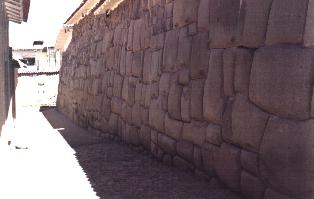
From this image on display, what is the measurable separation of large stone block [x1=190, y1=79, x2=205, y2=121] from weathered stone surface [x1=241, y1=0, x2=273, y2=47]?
0.98 meters

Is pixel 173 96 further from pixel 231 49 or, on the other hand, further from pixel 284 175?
pixel 284 175

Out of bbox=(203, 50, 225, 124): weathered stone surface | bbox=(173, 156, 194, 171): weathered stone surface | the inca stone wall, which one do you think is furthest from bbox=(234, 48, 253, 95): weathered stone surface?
bbox=(173, 156, 194, 171): weathered stone surface

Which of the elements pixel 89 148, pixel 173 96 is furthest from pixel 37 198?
pixel 89 148

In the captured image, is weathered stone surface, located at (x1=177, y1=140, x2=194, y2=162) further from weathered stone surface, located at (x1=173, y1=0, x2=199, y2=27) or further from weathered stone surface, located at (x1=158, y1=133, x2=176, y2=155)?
weathered stone surface, located at (x1=173, y1=0, x2=199, y2=27)

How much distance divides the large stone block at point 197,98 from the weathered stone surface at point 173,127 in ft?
1.44

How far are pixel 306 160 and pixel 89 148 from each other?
4.99 meters

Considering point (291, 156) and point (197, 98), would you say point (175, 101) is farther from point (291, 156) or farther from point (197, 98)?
point (291, 156)

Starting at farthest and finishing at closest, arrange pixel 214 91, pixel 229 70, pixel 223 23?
pixel 214 91
pixel 223 23
pixel 229 70

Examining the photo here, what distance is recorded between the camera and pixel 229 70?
4062 millimetres

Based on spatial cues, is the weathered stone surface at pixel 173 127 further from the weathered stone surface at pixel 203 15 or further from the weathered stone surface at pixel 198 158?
the weathered stone surface at pixel 203 15

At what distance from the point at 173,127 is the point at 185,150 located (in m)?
0.45

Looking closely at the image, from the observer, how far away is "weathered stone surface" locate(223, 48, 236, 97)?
4012 millimetres

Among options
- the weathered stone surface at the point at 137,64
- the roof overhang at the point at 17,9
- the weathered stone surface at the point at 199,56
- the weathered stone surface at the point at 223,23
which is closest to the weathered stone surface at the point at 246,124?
the weathered stone surface at the point at 223,23

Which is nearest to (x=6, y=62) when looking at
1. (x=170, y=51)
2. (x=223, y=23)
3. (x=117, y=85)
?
(x=117, y=85)
